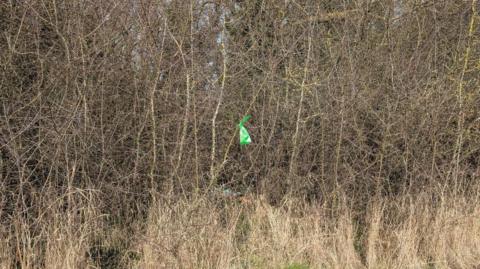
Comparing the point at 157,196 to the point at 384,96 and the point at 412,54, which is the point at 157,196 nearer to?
the point at 384,96

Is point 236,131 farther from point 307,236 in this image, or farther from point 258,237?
point 307,236

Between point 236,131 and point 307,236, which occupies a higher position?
point 236,131

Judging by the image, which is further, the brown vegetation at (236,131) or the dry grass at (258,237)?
the brown vegetation at (236,131)

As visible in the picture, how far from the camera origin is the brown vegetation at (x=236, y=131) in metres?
3.69

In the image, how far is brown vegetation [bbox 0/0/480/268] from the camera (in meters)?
3.69

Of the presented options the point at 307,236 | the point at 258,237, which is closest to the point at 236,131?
the point at 258,237

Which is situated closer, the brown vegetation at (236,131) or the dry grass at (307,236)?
the dry grass at (307,236)

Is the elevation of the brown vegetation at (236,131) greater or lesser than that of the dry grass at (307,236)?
greater

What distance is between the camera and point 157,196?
409 cm

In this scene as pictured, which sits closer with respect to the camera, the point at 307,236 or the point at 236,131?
the point at 307,236

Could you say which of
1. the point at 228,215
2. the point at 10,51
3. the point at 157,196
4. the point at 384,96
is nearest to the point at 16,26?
the point at 10,51

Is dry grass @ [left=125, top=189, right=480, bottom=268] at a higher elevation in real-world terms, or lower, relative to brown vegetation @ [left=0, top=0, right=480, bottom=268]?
lower

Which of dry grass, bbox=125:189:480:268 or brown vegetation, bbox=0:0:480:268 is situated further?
brown vegetation, bbox=0:0:480:268

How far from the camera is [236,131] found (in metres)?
4.63
